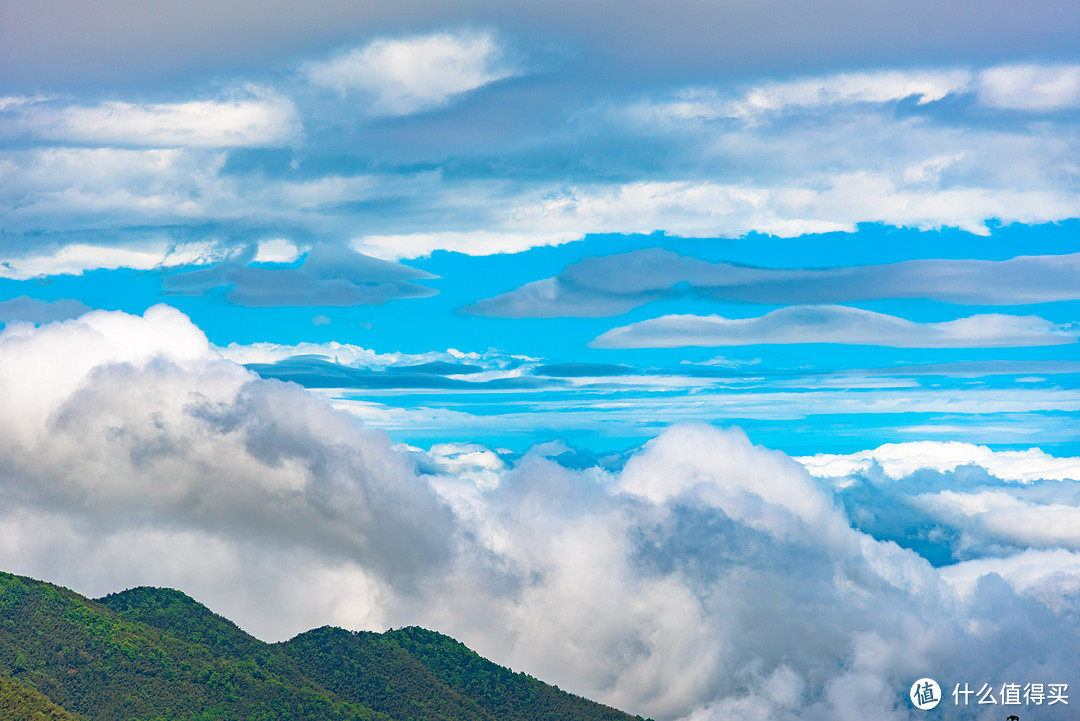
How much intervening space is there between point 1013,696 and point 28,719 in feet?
622

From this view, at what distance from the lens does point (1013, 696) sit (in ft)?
571

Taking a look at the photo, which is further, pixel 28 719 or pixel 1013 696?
pixel 28 719

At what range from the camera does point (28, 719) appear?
19362 centimetres

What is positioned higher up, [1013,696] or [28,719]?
[1013,696]
